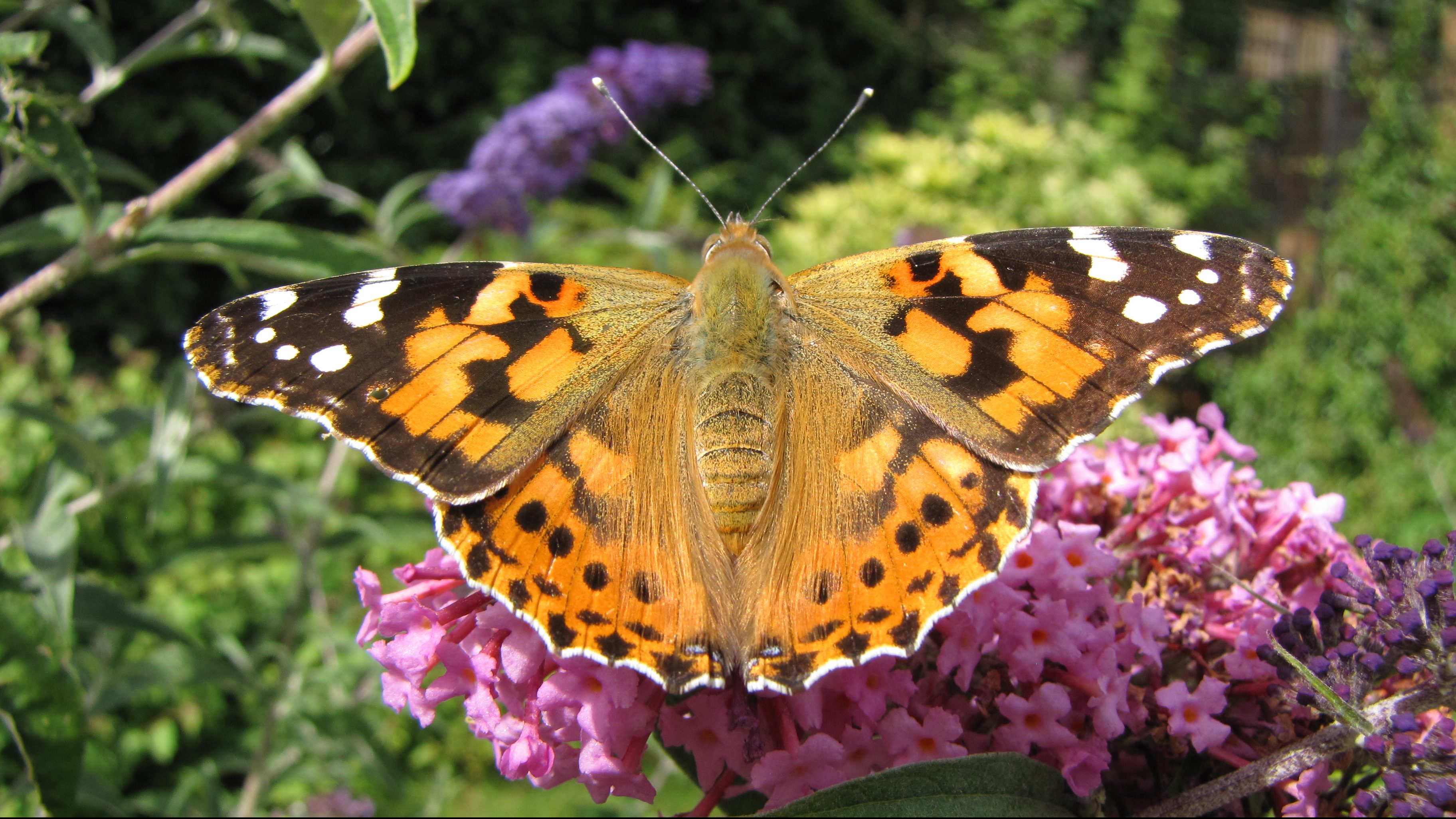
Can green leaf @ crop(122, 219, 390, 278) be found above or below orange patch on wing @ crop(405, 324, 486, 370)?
below

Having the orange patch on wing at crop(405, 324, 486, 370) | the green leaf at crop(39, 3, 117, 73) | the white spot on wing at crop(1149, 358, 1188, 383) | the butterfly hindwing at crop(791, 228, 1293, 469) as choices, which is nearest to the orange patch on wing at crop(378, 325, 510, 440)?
the orange patch on wing at crop(405, 324, 486, 370)

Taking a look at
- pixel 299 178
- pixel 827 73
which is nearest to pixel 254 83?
pixel 299 178

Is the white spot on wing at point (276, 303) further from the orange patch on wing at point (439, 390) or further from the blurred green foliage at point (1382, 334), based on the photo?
the blurred green foliage at point (1382, 334)

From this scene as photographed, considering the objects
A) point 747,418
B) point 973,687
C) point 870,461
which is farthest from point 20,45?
point 973,687

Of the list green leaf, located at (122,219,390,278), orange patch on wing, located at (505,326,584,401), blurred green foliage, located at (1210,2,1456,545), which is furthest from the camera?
blurred green foliage, located at (1210,2,1456,545)

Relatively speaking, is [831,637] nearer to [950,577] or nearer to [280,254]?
[950,577]

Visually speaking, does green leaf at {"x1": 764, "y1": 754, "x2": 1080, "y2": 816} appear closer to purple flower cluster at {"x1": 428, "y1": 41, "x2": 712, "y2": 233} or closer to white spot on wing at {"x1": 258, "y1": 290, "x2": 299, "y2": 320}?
white spot on wing at {"x1": 258, "y1": 290, "x2": 299, "y2": 320}

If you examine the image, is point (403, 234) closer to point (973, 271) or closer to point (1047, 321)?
point (973, 271)

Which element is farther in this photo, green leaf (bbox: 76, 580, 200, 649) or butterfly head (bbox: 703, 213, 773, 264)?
green leaf (bbox: 76, 580, 200, 649)
